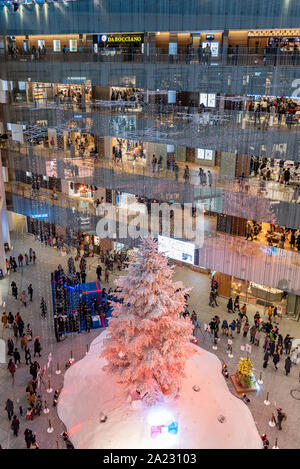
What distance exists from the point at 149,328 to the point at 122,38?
685 inches

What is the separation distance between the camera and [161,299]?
1495 centimetres

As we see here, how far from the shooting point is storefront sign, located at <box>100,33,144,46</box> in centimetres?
2428

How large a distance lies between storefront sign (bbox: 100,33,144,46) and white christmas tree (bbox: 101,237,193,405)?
45.5 ft

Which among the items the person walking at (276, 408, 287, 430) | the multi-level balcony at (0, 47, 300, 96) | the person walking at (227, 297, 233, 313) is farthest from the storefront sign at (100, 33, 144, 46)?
the person walking at (276, 408, 287, 430)

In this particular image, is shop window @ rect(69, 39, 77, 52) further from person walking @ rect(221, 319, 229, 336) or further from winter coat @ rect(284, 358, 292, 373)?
winter coat @ rect(284, 358, 292, 373)

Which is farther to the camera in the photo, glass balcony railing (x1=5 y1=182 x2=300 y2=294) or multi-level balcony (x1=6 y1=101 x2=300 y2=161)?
glass balcony railing (x1=5 y1=182 x2=300 y2=294)

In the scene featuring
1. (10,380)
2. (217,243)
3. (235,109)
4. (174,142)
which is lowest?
(10,380)

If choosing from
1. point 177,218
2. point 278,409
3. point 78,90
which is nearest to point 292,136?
point 177,218

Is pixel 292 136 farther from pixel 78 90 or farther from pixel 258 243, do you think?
pixel 78 90

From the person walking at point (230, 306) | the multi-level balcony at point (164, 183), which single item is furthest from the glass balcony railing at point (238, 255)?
the person walking at point (230, 306)

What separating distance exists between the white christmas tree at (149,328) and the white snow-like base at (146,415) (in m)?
0.93

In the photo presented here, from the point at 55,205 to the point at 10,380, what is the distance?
12999 mm

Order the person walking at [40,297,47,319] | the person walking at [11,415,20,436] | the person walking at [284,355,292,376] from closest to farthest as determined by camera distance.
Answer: the person walking at [11,415,20,436] < the person walking at [284,355,292,376] < the person walking at [40,297,47,319]

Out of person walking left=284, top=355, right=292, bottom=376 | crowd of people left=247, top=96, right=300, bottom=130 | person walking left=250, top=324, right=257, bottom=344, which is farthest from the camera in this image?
person walking left=250, top=324, right=257, bottom=344
